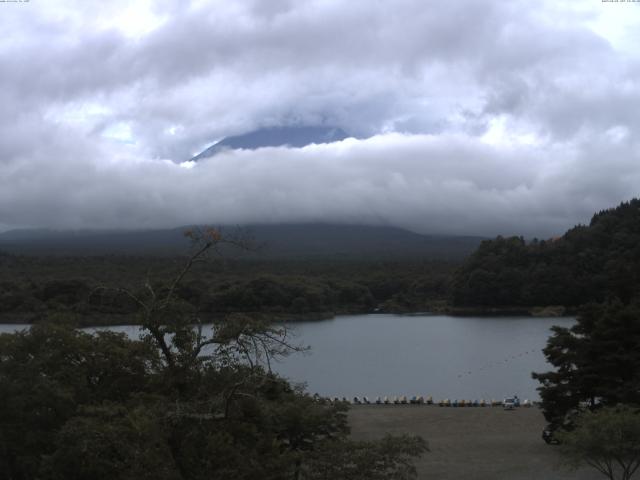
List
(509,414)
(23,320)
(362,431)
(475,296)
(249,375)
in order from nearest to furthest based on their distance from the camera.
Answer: (249,375), (362,431), (509,414), (23,320), (475,296)

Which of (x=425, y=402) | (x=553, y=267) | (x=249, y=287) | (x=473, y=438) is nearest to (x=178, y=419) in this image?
(x=473, y=438)

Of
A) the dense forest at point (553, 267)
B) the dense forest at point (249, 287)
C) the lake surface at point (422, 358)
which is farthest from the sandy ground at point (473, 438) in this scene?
the dense forest at point (553, 267)

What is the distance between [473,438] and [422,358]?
18.0 m

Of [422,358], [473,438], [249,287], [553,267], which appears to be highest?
[553,267]

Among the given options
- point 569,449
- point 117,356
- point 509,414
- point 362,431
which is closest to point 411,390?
point 509,414

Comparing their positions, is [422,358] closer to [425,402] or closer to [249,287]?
[425,402]

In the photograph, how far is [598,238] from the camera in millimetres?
65125

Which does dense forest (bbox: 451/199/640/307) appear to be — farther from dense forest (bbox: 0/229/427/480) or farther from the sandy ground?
dense forest (bbox: 0/229/427/480)

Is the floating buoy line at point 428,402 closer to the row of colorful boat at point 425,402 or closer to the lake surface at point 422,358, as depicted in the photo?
the row of colorful boat at point 425,402

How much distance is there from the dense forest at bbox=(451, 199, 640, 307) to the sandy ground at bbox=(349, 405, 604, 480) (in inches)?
1624

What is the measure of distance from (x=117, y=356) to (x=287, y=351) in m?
4.78

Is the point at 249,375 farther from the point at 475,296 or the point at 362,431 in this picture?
the point at 475,296

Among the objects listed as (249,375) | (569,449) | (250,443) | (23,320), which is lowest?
(23,320)

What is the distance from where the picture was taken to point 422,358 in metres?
35.1
